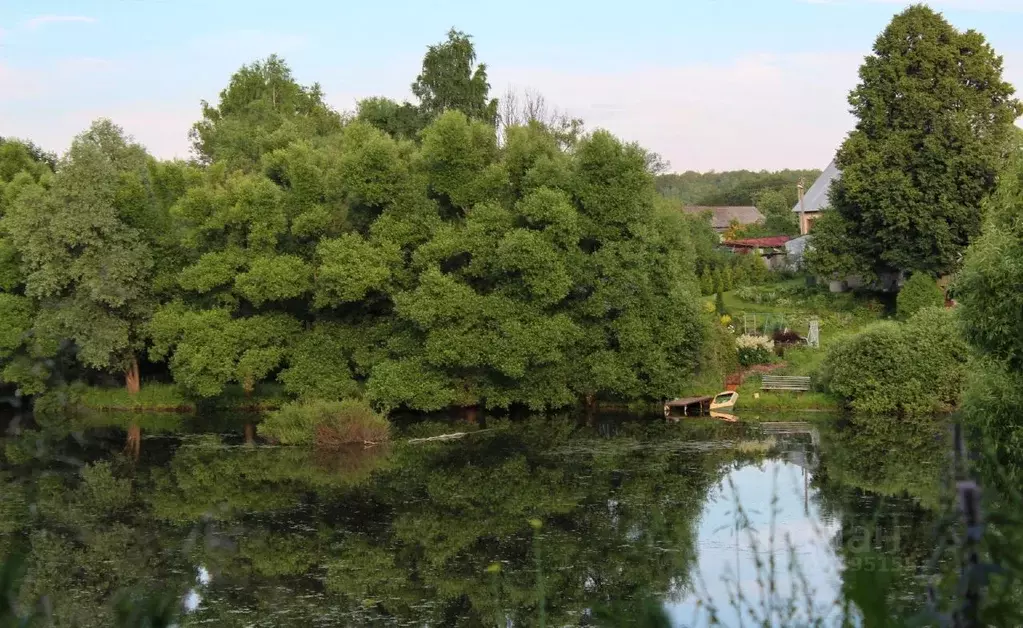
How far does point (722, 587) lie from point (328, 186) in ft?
70.8

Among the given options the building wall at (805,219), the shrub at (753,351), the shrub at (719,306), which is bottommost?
the shrub at (753,351)

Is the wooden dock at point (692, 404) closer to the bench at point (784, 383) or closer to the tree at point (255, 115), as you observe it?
the bench at point (784, 383)

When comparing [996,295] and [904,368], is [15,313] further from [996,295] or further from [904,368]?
[996,295]

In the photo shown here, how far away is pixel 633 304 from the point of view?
30.2 m

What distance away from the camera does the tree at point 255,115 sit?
42750 millimetres

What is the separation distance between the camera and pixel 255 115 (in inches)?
1874

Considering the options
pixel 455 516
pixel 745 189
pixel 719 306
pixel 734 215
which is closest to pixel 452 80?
pixel 719 306

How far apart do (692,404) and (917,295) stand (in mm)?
8887

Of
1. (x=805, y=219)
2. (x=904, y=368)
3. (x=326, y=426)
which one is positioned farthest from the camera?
(x=805, y=219)

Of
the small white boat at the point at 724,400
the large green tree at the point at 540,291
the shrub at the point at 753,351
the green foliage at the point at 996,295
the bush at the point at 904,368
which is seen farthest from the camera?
the shrub at the point at 753,351

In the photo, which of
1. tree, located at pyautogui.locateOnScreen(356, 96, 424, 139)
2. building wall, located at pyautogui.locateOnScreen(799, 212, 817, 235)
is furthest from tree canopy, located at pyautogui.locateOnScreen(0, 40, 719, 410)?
building wall, located at pyautogui.locateOnScreen(799, 212, 817, 235)

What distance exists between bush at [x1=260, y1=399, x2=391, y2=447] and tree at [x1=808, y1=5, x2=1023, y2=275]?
1858 centimetres

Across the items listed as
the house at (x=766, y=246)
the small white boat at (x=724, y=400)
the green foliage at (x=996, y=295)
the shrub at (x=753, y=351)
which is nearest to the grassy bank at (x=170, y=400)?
the small white boat at (x=724, y=400)

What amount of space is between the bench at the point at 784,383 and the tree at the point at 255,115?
2085cm
